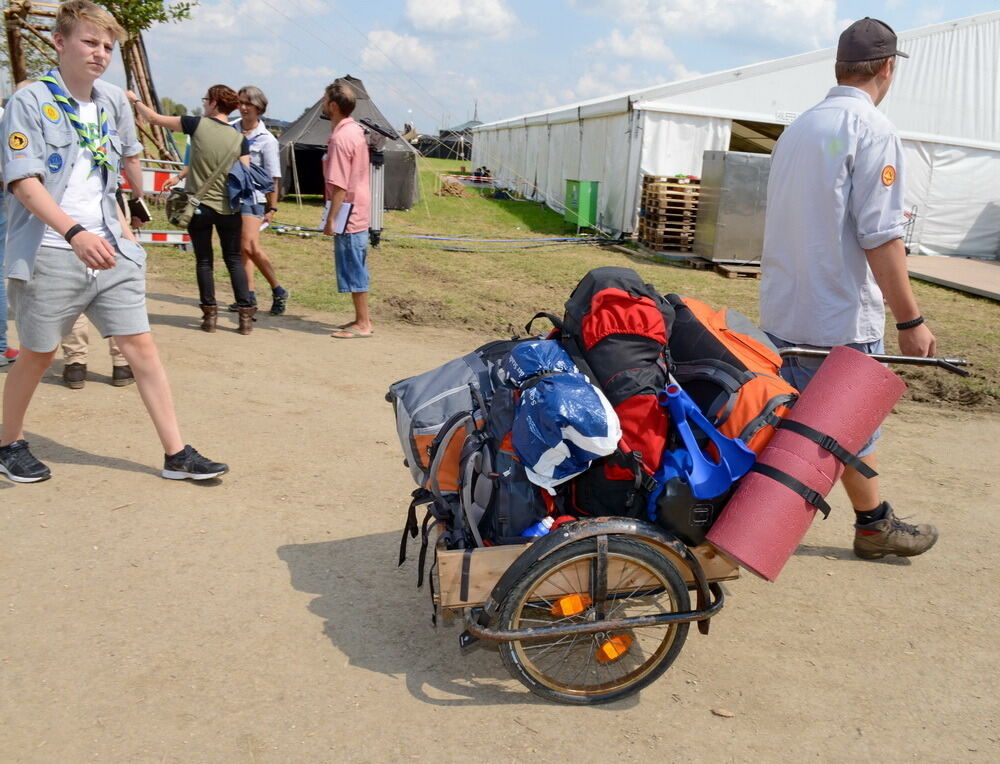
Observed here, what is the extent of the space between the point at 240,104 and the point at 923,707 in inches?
274

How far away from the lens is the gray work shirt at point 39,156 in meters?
3.46

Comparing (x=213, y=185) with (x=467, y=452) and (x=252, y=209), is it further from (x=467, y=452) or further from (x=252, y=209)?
(x=467, y=452)

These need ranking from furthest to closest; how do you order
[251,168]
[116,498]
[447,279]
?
[447,279] < [251,168] < [116,498]

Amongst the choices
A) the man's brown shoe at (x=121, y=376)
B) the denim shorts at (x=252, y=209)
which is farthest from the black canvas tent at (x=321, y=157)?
the man's brown shoe at (x=121, y=376)

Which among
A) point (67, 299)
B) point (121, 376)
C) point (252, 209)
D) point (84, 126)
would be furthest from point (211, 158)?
point (67, 299)

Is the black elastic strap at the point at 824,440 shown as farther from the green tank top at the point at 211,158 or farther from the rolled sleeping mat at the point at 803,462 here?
the green tank top at the point at 211,158

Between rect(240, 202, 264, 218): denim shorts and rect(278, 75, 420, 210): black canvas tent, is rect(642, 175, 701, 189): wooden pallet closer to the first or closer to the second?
rect(278, 75, 420, 210): black canvas tent

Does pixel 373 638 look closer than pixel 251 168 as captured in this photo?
Yes

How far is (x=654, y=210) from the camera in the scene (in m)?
16.3

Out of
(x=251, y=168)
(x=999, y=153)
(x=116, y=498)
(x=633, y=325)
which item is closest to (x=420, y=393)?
(x=633, y=325)

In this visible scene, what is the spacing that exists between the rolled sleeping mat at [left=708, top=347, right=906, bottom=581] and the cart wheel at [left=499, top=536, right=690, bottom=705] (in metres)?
0.26

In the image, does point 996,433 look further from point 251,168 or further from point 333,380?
point 251,168

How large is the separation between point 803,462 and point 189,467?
2.95 meters

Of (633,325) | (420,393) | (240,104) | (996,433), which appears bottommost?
(996,433)
